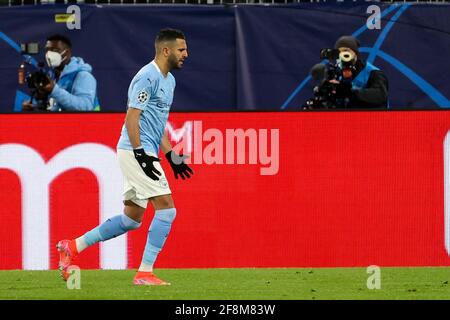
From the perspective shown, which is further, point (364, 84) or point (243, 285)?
point (364, 84)

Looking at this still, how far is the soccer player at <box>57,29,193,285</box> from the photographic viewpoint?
39.0ft

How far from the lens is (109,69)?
17.5m

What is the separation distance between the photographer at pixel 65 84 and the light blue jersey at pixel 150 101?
8.83ft

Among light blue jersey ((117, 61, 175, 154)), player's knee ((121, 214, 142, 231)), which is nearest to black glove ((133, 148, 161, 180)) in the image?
light blue jersey ((117, 61, 175, 154))

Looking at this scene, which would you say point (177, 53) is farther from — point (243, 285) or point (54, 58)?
point (54, 58)

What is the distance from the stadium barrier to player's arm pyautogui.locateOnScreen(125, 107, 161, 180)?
1.99 m

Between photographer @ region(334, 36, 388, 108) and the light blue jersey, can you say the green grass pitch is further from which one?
photographer @ region(334, 36, 388, 108)

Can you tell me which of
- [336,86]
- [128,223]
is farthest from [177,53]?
[336,86]

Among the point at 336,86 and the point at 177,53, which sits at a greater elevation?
the point at 336,86

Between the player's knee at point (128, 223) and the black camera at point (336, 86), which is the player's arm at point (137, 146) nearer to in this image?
the player's knee at point (128, 223)

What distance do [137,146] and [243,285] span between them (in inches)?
54.8

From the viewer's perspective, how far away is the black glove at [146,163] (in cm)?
1182

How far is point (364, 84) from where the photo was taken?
1499 centimetres

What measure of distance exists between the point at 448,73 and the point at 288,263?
4.55m
